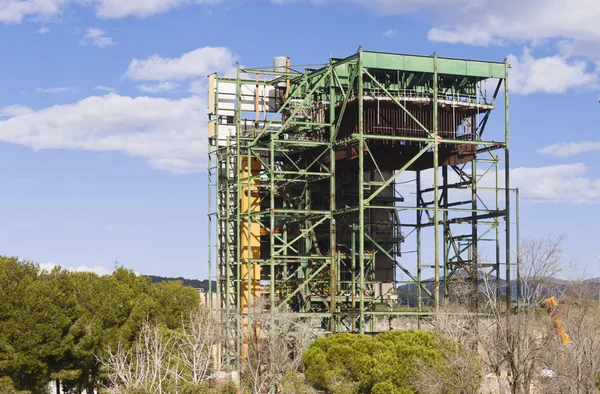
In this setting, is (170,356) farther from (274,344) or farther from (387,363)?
(387,363)

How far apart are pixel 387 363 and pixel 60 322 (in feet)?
79.5

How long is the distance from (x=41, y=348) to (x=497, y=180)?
118 feet

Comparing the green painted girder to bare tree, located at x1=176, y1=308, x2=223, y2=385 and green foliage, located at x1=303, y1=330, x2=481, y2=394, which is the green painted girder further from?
bare tree, located at x1=176, y1=308, x2=223, y2=385

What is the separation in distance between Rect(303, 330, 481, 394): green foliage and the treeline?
57.8ft

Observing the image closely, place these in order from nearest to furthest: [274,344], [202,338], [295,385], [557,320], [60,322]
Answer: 1. [295,385]
2. [274,344]
3. [60,322]
4. [557,320]
5. [202,338]

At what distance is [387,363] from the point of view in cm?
5506

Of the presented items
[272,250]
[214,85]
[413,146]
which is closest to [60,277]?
[272,250]

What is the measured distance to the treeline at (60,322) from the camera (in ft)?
209

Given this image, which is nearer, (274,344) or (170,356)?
(274,344)

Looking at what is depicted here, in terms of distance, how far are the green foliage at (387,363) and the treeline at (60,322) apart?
1763 cm

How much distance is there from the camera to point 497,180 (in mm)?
72938

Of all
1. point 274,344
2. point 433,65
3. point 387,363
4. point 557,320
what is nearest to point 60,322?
point 274,344

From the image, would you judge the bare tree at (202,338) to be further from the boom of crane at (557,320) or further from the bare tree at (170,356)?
the boom of crane at (557,320)

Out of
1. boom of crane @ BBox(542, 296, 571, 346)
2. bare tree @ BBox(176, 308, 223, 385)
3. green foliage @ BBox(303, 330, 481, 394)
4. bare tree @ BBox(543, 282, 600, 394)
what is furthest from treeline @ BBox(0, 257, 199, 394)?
bare tree @ BBox(543, 282, 600, 394)
